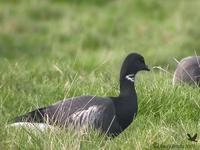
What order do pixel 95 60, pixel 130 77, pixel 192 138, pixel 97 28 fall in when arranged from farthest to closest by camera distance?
pixel 97 28 → pixel 95 60 → pixel 130 77 → pixel 192 138

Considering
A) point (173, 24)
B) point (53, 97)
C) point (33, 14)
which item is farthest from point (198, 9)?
point (53, 97)

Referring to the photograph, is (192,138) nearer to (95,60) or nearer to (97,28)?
(95,60)

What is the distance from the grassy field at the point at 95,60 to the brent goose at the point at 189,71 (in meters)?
0.26

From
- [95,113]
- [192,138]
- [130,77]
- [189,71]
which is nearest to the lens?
[192,138]

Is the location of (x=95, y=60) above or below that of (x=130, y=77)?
below

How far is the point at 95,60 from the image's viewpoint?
11.0m

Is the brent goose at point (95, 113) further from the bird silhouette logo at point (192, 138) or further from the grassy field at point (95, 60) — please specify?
the bird silhouette logo at point (192, 138)

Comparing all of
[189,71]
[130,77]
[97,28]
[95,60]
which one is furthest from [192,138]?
[97,28]

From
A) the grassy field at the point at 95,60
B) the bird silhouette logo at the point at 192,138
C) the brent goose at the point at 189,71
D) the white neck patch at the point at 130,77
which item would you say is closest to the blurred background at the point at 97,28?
the grassy field at the point at 95,60

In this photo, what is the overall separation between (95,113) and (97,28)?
763 cm

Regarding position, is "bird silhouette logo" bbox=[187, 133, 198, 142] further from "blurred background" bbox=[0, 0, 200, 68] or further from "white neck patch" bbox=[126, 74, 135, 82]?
"blurred background" bbox=[0, 0, 200, 68]

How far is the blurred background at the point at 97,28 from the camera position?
1298 cm

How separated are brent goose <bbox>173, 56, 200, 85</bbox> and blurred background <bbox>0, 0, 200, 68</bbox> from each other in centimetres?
340

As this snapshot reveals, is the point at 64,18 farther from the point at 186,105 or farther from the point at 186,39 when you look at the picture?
the point at 186,105
